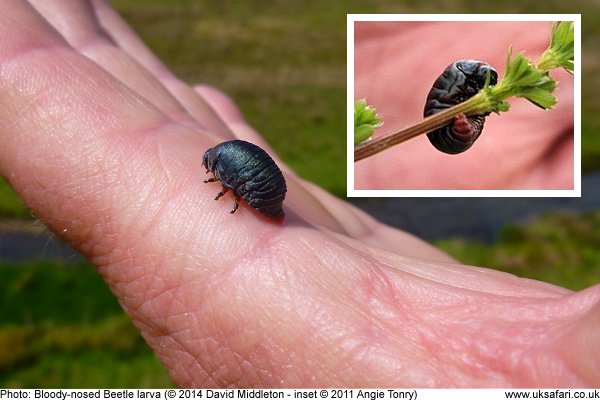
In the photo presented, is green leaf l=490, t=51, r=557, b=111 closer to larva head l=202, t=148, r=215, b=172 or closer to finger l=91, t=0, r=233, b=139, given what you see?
larva head l=202, t=148, r=215, b=172

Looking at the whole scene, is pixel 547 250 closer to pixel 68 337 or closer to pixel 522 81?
pixel 522 81

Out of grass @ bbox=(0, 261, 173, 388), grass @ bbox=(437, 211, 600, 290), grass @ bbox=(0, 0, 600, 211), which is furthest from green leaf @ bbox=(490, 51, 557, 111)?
grass @ bbox=(0, 0, 600, 211)

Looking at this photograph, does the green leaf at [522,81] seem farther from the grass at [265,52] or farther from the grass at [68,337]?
the grass at [265,52]

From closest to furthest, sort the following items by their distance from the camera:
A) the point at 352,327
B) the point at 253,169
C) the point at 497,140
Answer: the point at 352,327, the point at 253,169, the point at 497,140

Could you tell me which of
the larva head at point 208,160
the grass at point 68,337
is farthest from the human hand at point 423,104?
the grass at point 68,337

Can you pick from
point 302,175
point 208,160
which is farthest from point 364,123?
point 302,175

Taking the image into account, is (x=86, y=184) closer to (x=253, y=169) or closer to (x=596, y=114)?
(x=253, y=169)

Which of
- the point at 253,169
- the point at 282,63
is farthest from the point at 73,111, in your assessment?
the point at 282,63
